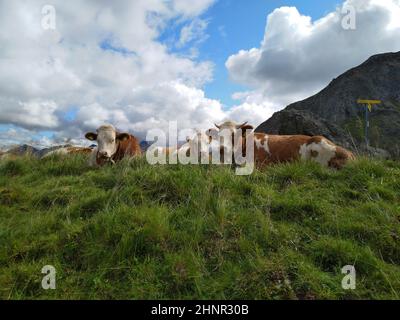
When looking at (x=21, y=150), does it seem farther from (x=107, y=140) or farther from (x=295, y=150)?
(x=295, y=150)

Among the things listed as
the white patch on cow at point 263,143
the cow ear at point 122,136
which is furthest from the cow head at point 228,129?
the cow ear at point 122,136

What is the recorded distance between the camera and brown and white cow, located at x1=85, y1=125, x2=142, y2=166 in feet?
Answer: 29.3

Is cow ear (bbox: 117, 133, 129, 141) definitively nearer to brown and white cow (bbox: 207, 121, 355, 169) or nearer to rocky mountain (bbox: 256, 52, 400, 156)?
brown and white cow (bbox: 207, 121, 355, 169)

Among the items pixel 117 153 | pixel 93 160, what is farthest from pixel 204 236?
pixel 117 153

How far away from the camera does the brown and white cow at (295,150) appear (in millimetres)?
7738

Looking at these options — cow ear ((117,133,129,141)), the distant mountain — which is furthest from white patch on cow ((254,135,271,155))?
the distant mountain

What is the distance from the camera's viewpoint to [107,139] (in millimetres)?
9648

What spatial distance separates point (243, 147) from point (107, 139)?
3.95 m

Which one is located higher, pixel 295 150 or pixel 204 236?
pixel 295 150

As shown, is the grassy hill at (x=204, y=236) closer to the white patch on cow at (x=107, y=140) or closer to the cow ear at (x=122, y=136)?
the white patch on cow at (x=107, y=140)

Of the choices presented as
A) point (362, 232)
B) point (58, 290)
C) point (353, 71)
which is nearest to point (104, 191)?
point (58, 290)
